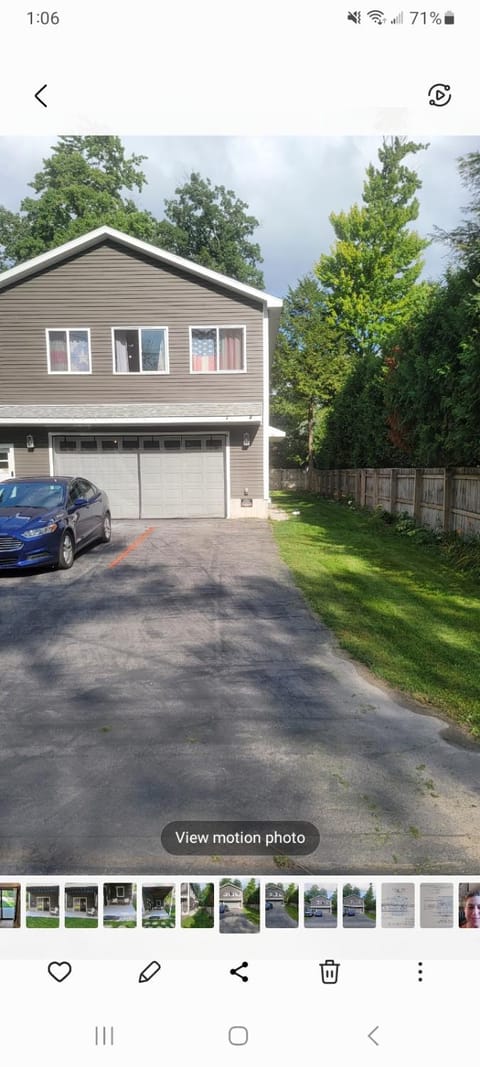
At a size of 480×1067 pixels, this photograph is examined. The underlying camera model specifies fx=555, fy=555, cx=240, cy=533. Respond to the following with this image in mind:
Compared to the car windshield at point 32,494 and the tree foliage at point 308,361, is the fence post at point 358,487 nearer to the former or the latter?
the tree foliage at point 308,361

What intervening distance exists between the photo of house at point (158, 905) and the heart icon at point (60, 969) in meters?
0.20

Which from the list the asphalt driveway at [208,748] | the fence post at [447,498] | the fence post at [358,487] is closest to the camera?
the asphalt driveway at [208,748]

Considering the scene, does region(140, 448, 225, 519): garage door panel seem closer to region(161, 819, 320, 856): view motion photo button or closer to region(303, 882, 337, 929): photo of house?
region(161, 819, 320, 856): view motion photo button

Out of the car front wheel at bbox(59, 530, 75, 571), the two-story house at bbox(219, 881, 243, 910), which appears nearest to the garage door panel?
the car front wheel at bbox(59, 530, 75, 571)

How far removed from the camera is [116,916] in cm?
121

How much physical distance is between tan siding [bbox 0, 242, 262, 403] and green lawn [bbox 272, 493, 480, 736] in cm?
560

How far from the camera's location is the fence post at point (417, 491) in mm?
12961

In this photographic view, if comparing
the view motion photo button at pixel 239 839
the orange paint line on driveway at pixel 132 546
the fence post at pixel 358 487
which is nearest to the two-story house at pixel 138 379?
the orange paint line on driveway at pixel 132 546

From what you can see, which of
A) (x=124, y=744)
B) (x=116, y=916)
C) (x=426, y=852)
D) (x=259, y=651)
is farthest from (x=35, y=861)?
(x=259, y=651)

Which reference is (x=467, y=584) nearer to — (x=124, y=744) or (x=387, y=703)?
(x=387, y=703)

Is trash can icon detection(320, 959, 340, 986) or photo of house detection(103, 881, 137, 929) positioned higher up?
photo of house detection(103, 881, 137, 929)

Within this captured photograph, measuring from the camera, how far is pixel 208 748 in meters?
2.98

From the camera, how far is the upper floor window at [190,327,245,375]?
15422 millimetres

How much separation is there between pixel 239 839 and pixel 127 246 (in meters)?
16.0
